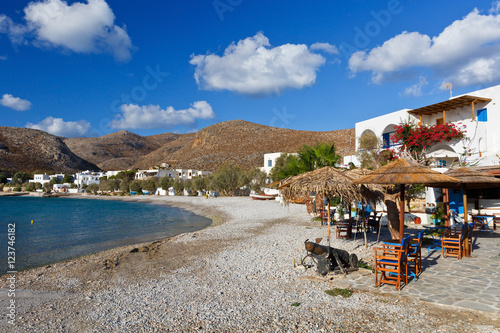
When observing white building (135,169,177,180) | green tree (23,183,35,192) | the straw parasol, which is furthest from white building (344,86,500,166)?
green tree (23,183,35,192)

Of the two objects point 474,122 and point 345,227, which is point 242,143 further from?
point 345,227

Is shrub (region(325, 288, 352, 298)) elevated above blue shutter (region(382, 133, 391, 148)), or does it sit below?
below

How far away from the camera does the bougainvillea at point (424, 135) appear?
16.8 metres

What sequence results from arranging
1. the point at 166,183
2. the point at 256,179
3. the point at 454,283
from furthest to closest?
the point at 166,183 → the point at 256,179 → the point at 454,283

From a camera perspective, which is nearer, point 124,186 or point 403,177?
point 403,177

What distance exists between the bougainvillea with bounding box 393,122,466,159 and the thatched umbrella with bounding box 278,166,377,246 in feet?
32.0

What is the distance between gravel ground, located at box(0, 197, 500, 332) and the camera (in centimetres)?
448

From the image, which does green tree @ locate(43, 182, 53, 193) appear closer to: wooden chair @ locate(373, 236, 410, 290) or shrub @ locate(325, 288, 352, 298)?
shrub @ locate(325, 288, 352, 298)

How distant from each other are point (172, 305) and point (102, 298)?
5.78 ft

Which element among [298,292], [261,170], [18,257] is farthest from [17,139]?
[298,292]

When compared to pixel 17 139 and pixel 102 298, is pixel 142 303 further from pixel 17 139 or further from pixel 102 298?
pixel 17 139

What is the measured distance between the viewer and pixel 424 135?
1742 centimetres

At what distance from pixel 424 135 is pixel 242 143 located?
63.7m

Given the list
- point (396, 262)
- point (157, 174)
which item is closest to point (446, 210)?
point (396, 262)
